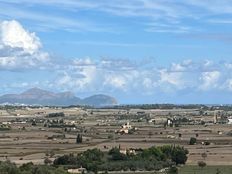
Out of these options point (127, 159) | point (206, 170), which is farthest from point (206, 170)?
point (127, 159)

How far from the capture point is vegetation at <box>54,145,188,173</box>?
263ft

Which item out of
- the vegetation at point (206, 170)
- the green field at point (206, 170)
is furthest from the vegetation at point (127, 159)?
the green field at point (206, 170)

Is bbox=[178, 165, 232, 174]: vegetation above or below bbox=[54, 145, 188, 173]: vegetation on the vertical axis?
below

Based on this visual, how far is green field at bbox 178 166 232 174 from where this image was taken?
243 ft

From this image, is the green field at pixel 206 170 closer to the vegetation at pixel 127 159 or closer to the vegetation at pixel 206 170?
the vegetation at pixel 206 170

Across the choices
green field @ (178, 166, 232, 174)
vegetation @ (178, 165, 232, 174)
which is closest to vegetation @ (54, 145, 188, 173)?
vegetation @ (178, 165, 232, 174)

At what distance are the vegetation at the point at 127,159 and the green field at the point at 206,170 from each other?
13.3ft

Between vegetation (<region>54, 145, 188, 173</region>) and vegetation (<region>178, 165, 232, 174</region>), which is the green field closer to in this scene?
vegetation (<region>178, 165, 232, 174</region>)

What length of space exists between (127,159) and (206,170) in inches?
500

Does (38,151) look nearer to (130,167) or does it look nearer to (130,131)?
(130,167)

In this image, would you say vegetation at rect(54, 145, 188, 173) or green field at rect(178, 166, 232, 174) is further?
vegetation at rect(54, 145, 188, 173)

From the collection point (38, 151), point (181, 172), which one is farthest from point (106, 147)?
point (181, 172)

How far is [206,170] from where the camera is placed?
76.8 m

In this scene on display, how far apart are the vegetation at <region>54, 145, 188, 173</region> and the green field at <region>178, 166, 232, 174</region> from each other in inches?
159
